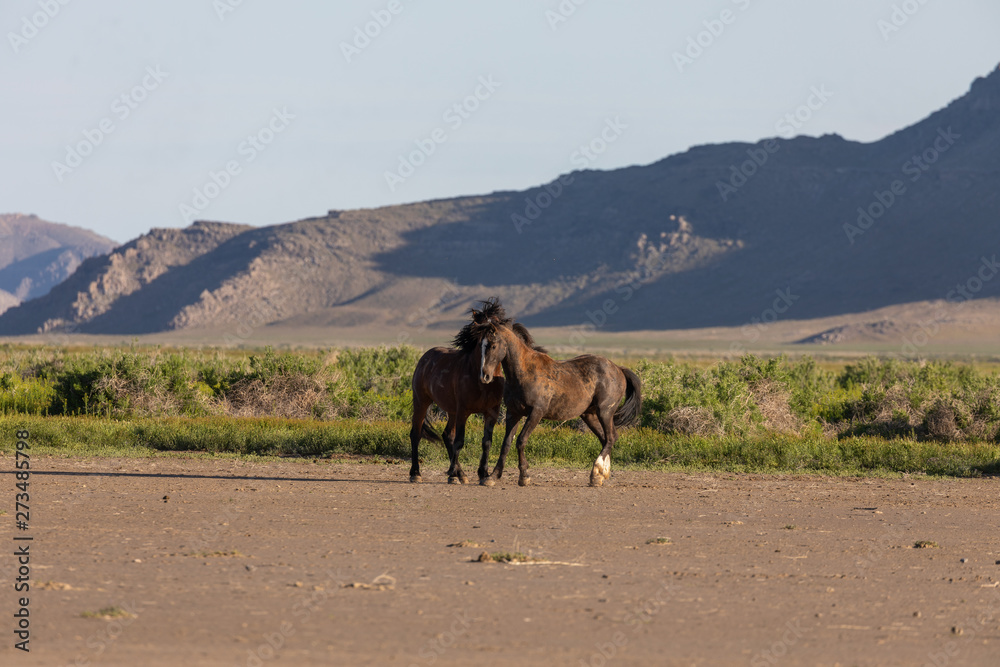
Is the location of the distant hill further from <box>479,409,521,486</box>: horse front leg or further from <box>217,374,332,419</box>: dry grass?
<box>479,409,521,486</box>: horse front leg

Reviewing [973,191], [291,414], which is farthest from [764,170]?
[291,414]

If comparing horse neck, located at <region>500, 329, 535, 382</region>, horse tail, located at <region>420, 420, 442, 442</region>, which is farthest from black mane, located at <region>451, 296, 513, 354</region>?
horse tail, located at <region>420, 420, 442, 442</region>

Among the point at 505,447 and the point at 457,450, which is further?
the point at 457,450

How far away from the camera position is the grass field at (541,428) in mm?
19656

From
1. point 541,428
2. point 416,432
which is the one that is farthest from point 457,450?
point 541,428

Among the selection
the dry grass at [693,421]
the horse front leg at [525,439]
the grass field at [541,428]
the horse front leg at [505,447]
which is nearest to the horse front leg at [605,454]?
the horse front leg at [525,439]

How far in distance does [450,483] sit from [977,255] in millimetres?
142387

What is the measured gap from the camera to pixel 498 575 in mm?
9773

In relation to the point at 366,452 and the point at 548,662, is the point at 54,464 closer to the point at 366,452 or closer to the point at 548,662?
the point at 366,452

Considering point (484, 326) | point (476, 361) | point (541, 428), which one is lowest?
point (541, 428)

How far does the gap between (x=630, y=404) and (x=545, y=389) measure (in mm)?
1927

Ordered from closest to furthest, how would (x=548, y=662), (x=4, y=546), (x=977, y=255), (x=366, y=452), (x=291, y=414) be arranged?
(x=548, y=662) → (x=4, y=546) → (x=366, y=452) → (x=291, y=414) → (x=977, y=255)

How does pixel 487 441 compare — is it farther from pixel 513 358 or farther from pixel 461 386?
pixel 513 358

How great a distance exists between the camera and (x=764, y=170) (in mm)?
184000
